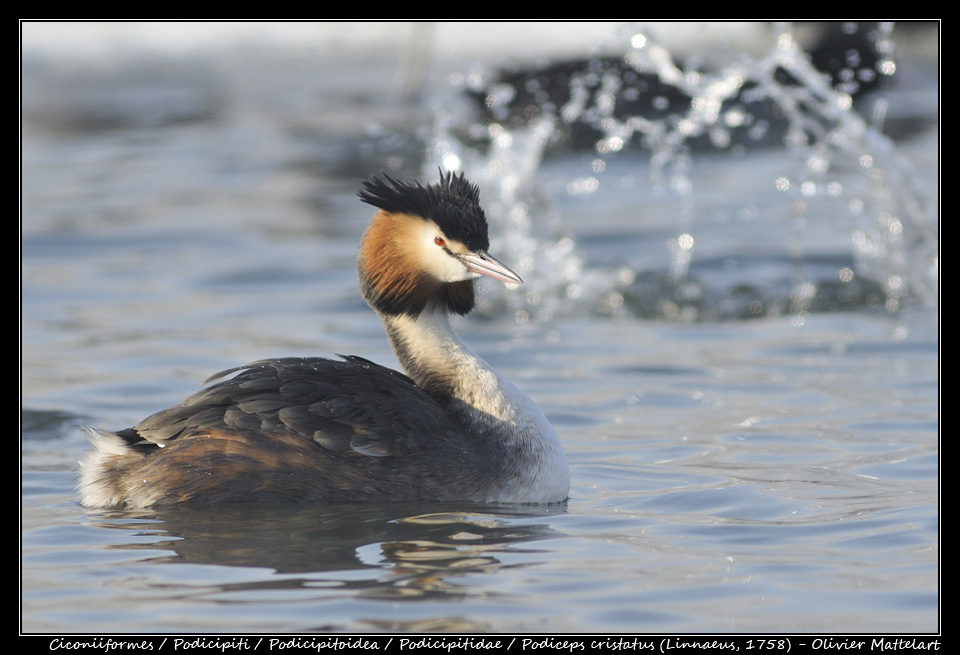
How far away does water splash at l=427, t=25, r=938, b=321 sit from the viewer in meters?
10.2

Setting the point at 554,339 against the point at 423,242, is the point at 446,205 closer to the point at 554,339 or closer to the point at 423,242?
the point at 423,242

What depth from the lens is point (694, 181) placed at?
15.1 meters

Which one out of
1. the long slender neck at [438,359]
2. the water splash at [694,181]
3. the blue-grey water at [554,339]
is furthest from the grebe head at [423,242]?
the water splash at [694,181]

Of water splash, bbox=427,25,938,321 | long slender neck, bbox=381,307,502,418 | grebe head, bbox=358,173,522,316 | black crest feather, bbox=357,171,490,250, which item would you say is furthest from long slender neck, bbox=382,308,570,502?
water splash, bbox=427,25,938,321

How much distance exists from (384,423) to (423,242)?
821mm

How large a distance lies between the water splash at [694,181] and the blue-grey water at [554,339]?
45 mm

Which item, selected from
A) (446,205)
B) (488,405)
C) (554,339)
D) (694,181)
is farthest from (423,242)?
(694,181)

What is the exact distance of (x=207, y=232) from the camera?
1284 cm

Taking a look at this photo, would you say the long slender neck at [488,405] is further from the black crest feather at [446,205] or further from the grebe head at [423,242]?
the black crest feather at [446,205]

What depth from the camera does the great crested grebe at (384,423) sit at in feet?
18.0

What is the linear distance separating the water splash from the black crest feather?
13.8 ft

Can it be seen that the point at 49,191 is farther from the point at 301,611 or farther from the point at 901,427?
the point at 301,611

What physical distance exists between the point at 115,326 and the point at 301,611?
5.83 m

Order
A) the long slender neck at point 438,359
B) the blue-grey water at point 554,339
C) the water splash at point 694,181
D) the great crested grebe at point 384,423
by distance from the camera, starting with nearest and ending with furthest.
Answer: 1. the blue-grey water at point 554,339
2. the great crested grebe at point 384,423
3. the long slender neck at point 438,359
4. the water splash at point 694,181
